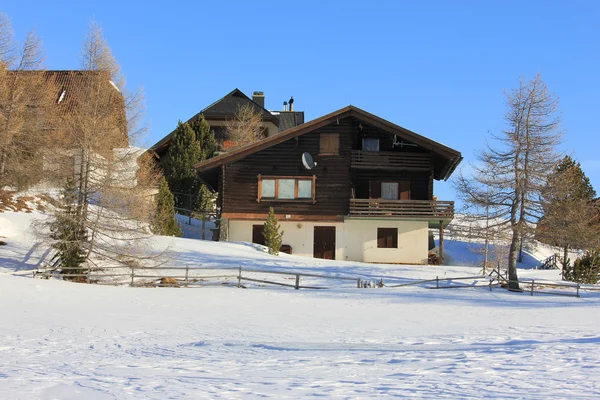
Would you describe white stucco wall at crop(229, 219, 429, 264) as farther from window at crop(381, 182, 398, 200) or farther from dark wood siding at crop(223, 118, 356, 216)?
window at crop(381, 182, 398, 200)

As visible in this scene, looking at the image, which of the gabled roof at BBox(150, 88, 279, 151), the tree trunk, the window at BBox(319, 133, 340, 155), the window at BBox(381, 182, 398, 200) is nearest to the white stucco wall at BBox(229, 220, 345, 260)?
the window at BBox(381, 182, 398, 200)

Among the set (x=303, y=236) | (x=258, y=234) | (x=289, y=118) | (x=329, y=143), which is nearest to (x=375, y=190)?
(x=329, y=143)

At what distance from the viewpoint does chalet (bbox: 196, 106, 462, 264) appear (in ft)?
120

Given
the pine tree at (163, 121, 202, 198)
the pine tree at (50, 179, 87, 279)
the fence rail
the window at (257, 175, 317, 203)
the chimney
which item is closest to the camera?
the pine tree at (50, 179, 87, 279)

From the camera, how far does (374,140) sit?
37.6m

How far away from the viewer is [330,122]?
37000 mm

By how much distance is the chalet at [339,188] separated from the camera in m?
36.4

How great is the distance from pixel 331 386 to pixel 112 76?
22.2 m

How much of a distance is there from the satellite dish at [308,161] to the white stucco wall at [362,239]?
3219 millimetres

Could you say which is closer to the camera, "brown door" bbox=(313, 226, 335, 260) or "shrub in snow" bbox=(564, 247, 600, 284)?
"shrub in snow" bbox=(564, 247, 600, 284)

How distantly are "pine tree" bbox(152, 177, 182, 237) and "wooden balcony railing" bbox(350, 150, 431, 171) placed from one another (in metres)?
10.4

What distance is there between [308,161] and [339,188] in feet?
7.74

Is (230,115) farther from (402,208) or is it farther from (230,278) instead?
(230,278)

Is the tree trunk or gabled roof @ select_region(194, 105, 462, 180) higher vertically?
gabled roof @ select_region(194, 105, 462, 180)
